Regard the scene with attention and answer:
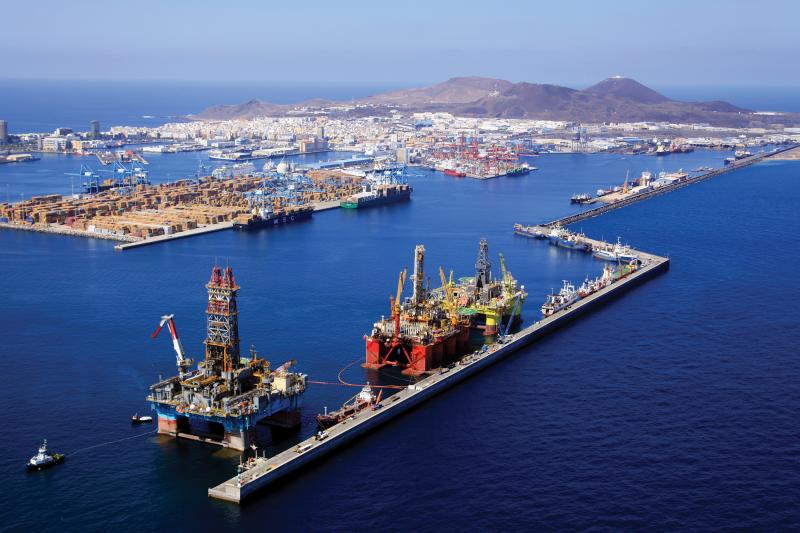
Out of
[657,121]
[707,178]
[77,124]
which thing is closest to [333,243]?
[707,178]

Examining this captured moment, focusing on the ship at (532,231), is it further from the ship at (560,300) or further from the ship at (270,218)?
the ship at (270,218)

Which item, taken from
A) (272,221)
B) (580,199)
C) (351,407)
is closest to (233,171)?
(272,221)

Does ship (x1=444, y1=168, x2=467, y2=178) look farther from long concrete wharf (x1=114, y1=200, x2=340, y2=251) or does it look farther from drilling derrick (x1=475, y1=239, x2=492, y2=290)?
drilling derrick (x1=475, y1=239, x2=492, y2=290)

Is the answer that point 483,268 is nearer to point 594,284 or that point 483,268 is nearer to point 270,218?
point 594,284

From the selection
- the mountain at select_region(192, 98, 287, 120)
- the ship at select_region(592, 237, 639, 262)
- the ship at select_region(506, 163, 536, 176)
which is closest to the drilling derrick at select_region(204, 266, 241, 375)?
the ship at select_region(592, 237, 639, 262)

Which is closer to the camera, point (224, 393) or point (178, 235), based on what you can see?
point (224, 393)

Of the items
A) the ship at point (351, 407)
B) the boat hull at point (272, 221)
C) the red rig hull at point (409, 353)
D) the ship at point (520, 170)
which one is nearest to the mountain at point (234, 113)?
the ship at point (520, 170)

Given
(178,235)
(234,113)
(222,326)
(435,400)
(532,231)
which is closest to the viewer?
(222,326)
